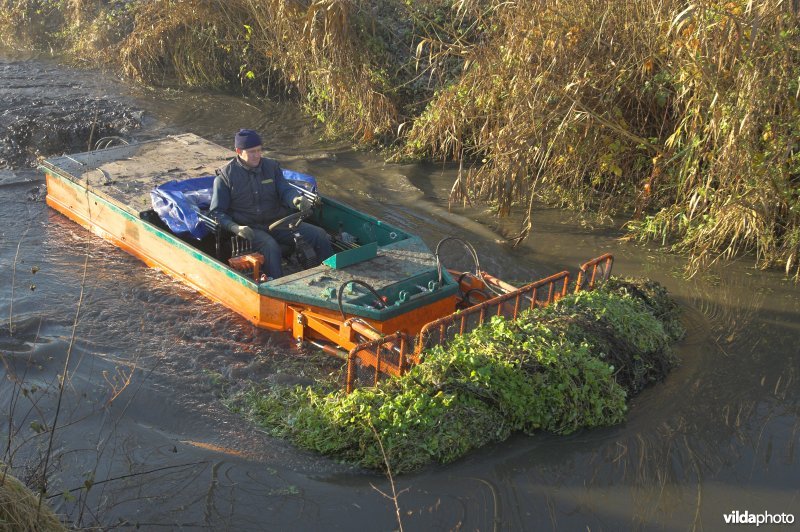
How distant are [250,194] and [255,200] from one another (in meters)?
0.09

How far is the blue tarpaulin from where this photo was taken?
30.3 feet

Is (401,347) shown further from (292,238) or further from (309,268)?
(292,238)

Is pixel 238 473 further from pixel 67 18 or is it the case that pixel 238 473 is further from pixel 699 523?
pixel 67 18

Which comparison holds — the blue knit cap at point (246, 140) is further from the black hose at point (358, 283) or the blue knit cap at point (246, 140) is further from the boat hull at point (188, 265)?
the black hose at point (358, 283)

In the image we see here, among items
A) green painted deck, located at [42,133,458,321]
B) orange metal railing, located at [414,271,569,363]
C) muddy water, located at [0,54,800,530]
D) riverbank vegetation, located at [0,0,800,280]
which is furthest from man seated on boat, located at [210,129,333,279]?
riverbank vegetation, located at [0,0,800,280]

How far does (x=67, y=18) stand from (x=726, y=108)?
16.0 metres

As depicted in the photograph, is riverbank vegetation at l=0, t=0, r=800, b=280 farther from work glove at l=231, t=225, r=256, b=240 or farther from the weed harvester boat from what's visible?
work glove at l=231, t=225, r=256, b=240

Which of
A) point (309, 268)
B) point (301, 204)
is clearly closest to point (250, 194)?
point (301, 204)

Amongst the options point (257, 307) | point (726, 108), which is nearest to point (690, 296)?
A: point (726, 108)

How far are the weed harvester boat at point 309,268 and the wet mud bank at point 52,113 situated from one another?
2.56 metres

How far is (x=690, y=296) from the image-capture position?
32.2 ft

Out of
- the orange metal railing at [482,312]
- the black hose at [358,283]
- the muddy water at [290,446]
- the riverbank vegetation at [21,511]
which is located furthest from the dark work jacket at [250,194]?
the riverbank vegetation at [21,511]

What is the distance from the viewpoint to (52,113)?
15523mm

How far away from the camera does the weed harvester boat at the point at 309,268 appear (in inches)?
307
